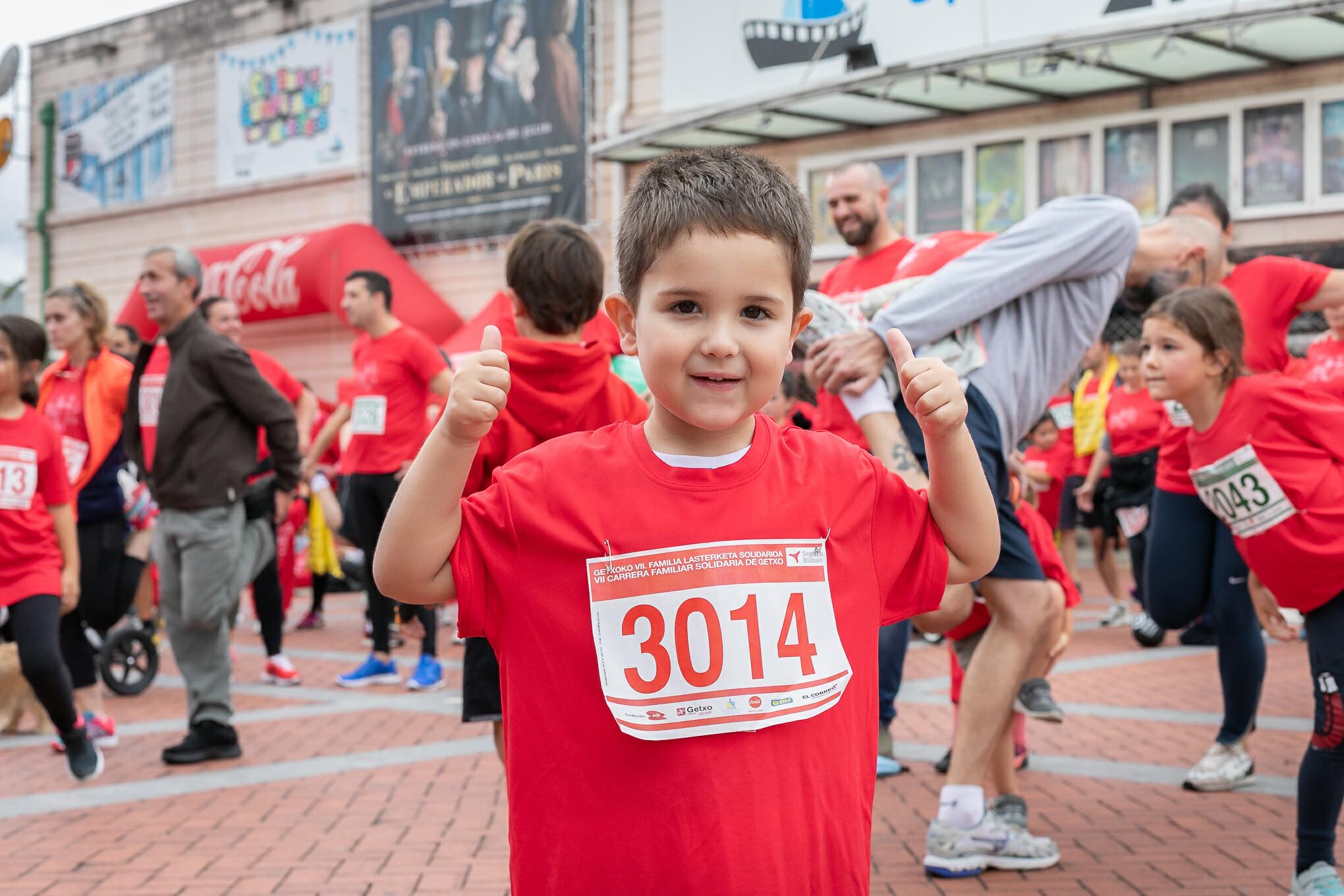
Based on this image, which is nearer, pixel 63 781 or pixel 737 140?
pixel 63 781

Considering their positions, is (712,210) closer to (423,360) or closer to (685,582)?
(685,582)

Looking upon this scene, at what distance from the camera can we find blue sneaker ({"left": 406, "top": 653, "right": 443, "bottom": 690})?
7695 mm

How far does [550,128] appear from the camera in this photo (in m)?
16.6

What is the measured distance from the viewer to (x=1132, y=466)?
941cm

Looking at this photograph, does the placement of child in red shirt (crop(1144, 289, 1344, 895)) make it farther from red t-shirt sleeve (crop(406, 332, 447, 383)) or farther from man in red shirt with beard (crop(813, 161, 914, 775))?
red t-shirt sleeve (crop(406, 332, 447, 383))

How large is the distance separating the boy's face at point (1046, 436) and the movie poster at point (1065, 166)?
2855 mm

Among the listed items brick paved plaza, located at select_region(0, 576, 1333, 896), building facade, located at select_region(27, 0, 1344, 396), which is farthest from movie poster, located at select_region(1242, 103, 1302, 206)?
brick paved plaza, located at select_region(0, 576, 1333, 896)

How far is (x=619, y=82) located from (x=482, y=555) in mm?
14927

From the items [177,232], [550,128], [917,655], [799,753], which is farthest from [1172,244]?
[177,232]

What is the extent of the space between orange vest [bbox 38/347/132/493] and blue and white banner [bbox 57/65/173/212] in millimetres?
15583

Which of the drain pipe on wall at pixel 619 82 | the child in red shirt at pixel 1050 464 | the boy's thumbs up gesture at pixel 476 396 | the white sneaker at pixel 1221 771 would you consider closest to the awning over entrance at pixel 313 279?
the drain pipe on wall at pixel 619 82

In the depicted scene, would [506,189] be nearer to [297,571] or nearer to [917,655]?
[297,571]

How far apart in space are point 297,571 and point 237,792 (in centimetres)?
693

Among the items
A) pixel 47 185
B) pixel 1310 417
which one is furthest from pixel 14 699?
pixel 47 185
